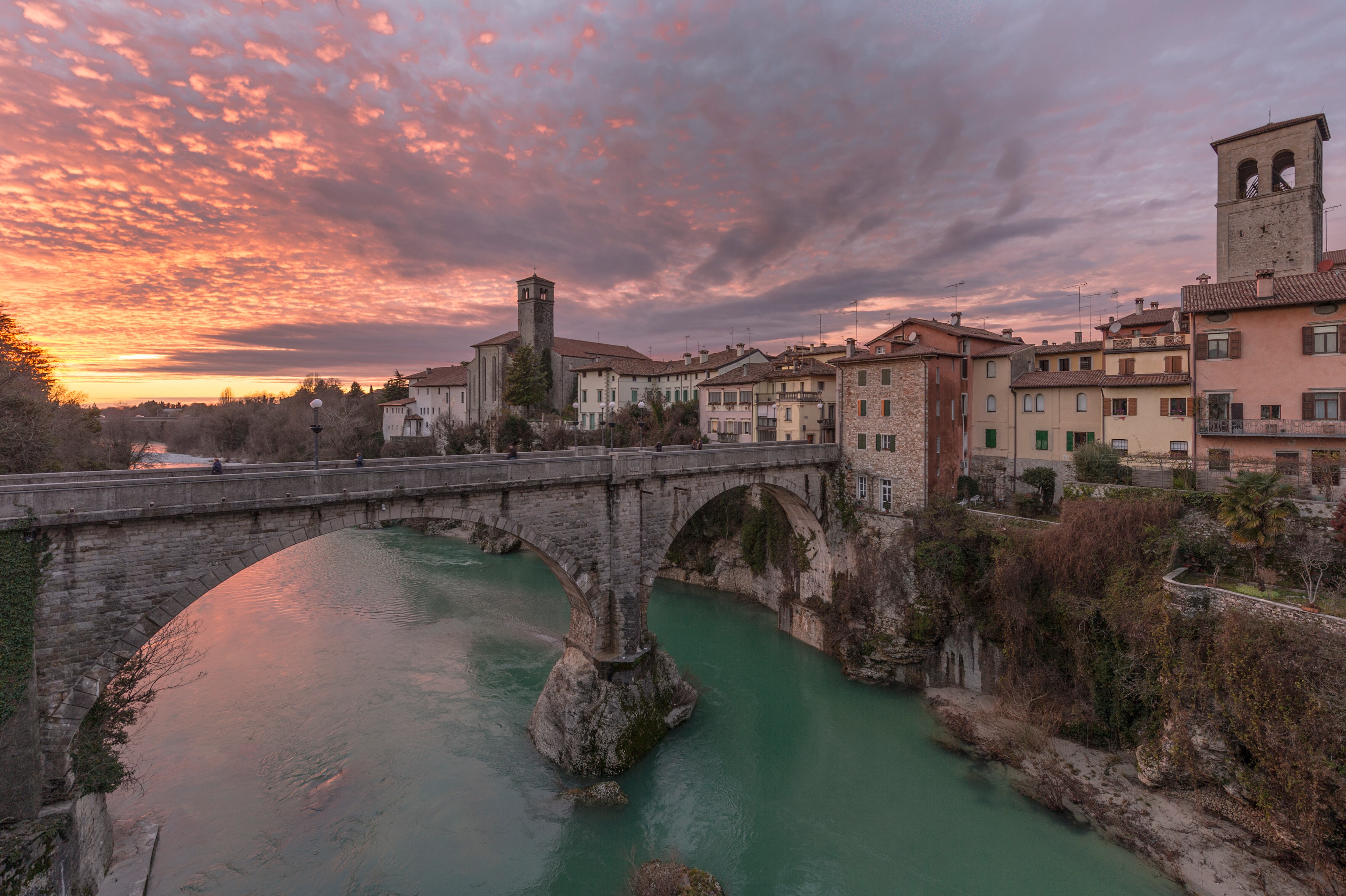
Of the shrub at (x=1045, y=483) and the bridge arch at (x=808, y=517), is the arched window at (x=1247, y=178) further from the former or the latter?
the bridge arch at (x=808, y=517)

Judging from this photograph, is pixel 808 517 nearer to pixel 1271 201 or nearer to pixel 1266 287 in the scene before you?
pixel 1266 287

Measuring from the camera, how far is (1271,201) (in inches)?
932

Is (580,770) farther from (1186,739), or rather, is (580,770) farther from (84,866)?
(1186,739)

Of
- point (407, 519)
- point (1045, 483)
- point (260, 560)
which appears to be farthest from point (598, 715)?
point (1045, 483)

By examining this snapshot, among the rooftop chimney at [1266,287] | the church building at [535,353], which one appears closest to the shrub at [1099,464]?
the rooftop chimney at [1266,287]

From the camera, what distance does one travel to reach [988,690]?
1925cm

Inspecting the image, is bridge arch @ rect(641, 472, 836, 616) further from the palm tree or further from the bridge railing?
the palm tree

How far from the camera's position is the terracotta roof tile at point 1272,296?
58.7 feet

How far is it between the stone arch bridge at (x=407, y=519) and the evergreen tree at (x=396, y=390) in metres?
65.3

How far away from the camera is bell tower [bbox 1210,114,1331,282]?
2273 cm

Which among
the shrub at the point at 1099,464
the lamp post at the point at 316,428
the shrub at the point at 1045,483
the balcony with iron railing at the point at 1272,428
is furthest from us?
the shrub at the point at 1045,483

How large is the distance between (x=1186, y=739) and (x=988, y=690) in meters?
6.56

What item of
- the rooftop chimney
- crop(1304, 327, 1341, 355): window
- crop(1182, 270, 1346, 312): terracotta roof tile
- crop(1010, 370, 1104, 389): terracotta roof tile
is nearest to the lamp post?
crop(1010, 370, 1104, 389): terracotta roof tile

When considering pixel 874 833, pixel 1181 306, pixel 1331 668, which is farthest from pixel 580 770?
pixel 1181 306
